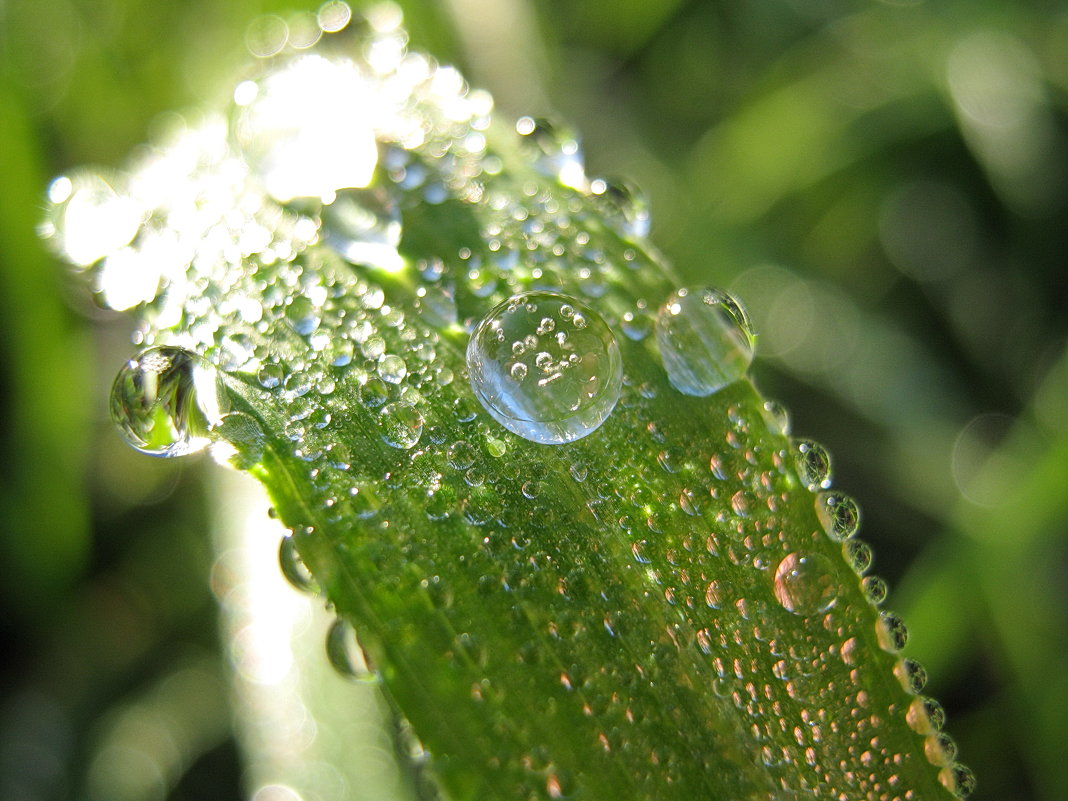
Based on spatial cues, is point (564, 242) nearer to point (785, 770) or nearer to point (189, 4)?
point (785, 770)

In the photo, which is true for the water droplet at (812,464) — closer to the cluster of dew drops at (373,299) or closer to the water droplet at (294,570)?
the cluster of dew drops at (373,299)

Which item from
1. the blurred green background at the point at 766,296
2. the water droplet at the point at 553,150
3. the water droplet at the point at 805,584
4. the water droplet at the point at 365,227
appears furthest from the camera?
the blurred green background at the point at 766,296

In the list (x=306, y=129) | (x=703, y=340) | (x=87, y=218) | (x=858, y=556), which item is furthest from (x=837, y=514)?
(x=87, y=218)

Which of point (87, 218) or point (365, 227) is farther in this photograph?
point (87, 218)

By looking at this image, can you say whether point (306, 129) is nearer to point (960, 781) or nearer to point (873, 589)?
point (873, 589)

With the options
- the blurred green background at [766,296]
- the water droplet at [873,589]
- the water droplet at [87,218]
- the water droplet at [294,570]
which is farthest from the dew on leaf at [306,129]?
the water droplet at [873,589]
